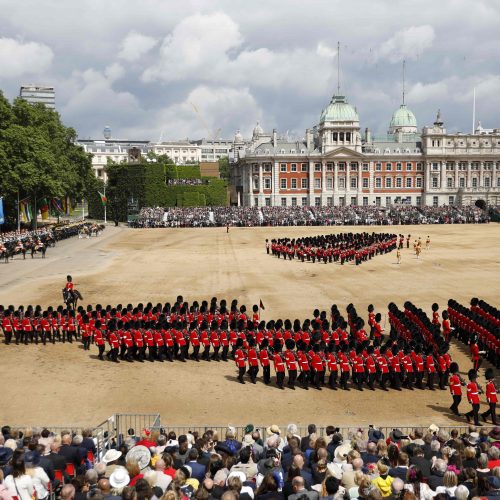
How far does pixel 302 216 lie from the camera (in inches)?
3359

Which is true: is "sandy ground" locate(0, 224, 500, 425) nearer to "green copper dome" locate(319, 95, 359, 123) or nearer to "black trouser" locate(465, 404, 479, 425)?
"black trouser" locate(465, 404, 479, 425)

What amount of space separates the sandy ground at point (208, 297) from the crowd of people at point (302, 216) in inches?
711

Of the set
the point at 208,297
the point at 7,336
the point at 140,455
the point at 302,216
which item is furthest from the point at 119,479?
the point at 302,216

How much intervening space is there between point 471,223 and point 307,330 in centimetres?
7159

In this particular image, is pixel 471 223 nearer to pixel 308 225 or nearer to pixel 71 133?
pixel 308 225

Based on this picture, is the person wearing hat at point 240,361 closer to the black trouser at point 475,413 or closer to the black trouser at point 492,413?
the black trouser at point 475,413

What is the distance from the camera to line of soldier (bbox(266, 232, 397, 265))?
42.1 meters

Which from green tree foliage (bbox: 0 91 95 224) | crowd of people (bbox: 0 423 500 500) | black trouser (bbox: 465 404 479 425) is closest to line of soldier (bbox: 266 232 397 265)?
green tree foliage (bbox: 0 91 95 224)

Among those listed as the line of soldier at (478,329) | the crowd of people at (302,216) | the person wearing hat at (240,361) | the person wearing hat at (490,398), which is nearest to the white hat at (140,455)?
the person wearing hat at (240,361)

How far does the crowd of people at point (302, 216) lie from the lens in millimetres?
82625

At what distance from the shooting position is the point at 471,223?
82.9 m

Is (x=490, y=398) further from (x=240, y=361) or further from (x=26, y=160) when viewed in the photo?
(x=26, y=160)

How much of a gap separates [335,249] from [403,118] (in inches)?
3453

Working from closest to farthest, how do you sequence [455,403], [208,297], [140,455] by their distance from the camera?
[140,455] < [455,403] < [208,297]
